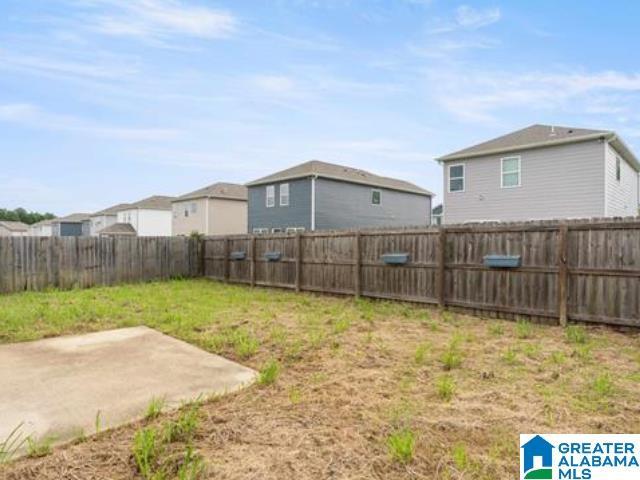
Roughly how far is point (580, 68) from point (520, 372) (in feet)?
37.6

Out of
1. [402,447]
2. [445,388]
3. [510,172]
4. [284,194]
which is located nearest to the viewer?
[402,447]

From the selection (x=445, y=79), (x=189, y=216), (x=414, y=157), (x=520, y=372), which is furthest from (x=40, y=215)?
(x=520, y=372)

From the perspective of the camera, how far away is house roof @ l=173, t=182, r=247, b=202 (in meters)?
26.7

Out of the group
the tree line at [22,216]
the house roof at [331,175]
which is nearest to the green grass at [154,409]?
the house roof at [331,175]

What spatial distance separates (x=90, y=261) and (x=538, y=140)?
14.8 meters

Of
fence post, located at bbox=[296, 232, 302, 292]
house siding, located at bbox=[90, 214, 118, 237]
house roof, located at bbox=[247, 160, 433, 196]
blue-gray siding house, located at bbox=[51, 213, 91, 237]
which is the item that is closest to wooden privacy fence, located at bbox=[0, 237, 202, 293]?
fence post, located at bbox=[296, 232, 302, 292]

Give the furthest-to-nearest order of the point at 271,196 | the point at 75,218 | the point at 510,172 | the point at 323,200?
the point at 75,218 → the point at 271,196 → the point at 323,200 → the point at 510,172

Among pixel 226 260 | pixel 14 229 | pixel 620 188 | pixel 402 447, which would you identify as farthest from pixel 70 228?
pixel 402 447

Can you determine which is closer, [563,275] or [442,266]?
[563,275]

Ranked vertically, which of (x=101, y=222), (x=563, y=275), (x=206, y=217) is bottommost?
(x=563, y=275)

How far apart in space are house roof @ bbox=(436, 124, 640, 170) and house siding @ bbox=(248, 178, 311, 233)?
7.55 metres

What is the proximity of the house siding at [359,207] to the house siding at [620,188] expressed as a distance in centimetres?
1178

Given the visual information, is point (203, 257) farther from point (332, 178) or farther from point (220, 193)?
point (220, 193)

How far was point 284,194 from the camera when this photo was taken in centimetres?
2172
